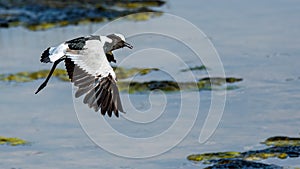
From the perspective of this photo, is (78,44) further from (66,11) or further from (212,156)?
(66,11)

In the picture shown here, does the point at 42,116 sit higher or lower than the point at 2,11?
lower

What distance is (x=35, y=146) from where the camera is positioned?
11680mm

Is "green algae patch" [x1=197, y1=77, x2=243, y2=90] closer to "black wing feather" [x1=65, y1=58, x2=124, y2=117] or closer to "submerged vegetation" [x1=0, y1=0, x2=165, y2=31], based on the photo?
"black wing feather" [x1=65, y1=58, x2=124, y2=117]

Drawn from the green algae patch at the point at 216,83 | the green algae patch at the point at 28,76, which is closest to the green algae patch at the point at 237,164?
the green algae patch at the point at 216,83

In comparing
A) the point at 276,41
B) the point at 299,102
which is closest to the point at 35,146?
the point at 299,102

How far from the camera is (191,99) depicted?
13344 millimetres

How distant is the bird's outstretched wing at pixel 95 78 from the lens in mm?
9312

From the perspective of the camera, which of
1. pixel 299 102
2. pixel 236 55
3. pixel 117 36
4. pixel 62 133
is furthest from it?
pixel 236 55

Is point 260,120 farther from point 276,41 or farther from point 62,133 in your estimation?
point 276,41

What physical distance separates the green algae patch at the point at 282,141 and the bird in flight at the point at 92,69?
2225 mm

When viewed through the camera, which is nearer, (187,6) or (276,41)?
(276,41)

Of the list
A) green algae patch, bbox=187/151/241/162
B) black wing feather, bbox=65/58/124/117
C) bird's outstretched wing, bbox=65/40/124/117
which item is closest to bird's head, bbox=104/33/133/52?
bird's outstretched wing, bbox=65/40/124/117

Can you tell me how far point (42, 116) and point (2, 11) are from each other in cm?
740

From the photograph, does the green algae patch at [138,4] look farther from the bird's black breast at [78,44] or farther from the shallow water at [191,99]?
the bird's black breast at [78,44]
